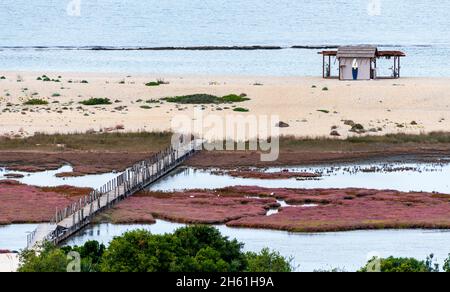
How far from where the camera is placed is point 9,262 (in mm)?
35781

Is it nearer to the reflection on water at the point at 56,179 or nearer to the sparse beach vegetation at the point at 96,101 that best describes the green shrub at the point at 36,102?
the sparse beach vegetation at the point at 96,101

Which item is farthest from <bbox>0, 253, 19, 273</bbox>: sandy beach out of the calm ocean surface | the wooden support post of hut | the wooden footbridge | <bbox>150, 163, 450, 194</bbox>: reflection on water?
the calm ocean surface

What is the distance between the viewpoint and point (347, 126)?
66250 mm

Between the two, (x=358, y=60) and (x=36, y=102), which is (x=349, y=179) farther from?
(x=358, y=60)

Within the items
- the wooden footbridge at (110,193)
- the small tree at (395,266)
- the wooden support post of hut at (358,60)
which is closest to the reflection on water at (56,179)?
the wooden footbridge at (110,193)

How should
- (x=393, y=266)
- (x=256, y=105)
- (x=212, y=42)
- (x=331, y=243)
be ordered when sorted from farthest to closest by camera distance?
(x=212, y=42), (x=256, y=105), (x=331, y=243), (x=393, y=266)

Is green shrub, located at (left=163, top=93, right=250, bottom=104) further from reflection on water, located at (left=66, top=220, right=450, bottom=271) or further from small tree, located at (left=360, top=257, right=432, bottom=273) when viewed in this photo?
small tree, located at (left=360, top=257, right=432, bottom=273)

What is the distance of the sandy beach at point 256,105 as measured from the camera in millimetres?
66625

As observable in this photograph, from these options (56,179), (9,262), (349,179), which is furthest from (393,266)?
(56,179)

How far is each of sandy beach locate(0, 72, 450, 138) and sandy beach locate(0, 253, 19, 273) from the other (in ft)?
92.4

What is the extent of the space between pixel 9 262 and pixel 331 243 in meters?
11.2

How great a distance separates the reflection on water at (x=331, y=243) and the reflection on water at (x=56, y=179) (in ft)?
29.4

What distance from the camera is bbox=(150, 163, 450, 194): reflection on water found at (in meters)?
53.0
